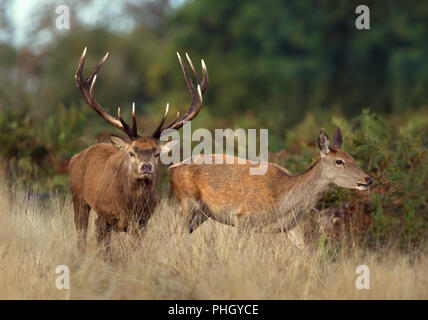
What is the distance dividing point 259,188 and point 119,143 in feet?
5.34

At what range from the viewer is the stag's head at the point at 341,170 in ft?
24.4

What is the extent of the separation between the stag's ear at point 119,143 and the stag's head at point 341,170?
211cm

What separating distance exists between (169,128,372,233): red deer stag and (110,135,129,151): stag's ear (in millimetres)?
953

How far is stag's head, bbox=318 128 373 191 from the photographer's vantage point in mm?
7430

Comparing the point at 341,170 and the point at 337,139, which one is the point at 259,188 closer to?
the point at 341,170

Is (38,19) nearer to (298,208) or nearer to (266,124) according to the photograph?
(266,124)

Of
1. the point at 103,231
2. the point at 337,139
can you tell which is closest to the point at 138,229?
the point at 103,231

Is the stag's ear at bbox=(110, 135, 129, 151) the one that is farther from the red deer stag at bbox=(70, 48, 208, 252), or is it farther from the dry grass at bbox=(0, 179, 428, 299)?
the dry grass at bbox=(0, 179, 428, 299)

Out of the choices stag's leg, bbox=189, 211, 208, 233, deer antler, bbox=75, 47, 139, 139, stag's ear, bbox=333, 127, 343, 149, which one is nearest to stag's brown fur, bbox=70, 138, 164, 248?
deer antler, bbox=75, 47, 139, 139

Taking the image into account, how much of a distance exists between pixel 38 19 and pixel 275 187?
34204 mm

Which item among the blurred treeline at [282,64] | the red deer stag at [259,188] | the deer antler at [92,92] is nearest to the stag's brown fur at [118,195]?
the deer antler at [92,92]

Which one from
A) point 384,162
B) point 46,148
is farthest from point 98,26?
point 384,162

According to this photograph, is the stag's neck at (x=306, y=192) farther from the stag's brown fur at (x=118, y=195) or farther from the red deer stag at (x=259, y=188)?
the stag's brown fur at (x=118, y=195)

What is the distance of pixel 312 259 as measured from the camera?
6465 mm
